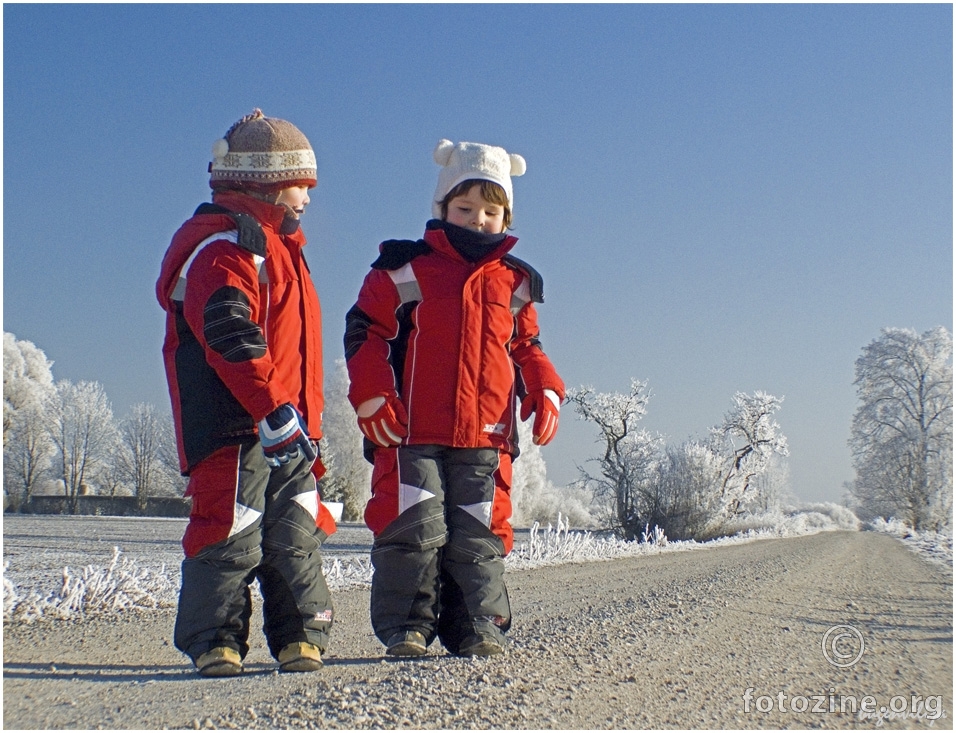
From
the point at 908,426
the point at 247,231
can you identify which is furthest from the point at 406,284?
the point at 908,426

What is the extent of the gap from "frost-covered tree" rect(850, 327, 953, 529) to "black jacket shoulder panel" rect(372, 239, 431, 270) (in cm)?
2983

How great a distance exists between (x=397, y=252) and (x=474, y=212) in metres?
0.39

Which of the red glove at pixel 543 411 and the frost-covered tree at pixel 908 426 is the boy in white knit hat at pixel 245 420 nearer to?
the red glove at pixel 543 411

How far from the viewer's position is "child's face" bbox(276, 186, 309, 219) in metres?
3.06

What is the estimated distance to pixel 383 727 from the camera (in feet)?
5.66

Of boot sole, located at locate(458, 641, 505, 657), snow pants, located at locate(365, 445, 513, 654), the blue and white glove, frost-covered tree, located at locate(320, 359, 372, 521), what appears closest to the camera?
the blue and white glove

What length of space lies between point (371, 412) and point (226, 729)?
1402 mm

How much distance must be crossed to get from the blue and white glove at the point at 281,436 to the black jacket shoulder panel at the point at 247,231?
1.85 feet

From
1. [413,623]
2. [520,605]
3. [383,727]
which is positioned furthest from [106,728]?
[520,605]

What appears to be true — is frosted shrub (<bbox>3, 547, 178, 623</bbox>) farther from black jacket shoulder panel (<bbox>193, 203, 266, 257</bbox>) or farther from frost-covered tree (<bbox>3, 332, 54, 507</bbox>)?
frost-covered tree (<bbox>3, 332, 54, 507</bbox>)

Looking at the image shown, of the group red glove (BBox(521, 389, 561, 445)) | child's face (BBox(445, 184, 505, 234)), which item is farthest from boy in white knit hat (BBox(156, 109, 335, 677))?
red glove (BBox(521, 389, 561, 445))

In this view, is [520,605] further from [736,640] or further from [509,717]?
[509,717]

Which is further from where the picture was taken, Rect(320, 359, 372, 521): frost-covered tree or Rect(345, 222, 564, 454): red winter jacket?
Rect(320, 359, 372, 521): frost-covered tree

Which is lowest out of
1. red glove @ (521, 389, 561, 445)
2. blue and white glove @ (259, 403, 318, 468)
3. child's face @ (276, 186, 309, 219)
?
blue and white glove @ (259, 403, 318, 468)
